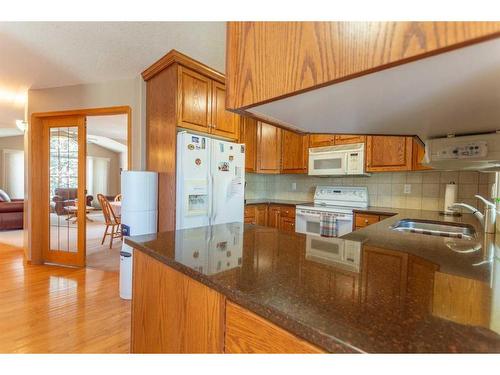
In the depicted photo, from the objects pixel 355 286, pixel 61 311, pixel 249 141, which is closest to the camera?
pixel 355 286

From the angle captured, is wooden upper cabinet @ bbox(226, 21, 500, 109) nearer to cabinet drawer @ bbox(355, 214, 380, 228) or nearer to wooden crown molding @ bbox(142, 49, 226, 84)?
wooden crown molding @ bbox(142, 49, 226, 84)

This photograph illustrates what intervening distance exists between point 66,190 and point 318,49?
4.03m

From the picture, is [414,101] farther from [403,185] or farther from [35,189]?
[35,189]

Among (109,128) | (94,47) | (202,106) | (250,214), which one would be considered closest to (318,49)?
(202,106)

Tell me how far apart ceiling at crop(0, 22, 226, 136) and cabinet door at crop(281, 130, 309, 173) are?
1455 millimetres

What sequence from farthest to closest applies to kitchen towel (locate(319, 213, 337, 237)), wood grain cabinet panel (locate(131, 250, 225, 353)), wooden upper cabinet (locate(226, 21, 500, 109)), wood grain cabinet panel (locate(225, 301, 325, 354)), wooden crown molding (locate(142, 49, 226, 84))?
kitchen towel (locate(319, 213, 337, 237)) < wooden crown molding (locate(142, 49, 226, 84)) < wood grain cabinet panel (locate(131, 250, 225, 353)) < wood grain cabinet panel (locate(225, 301, 325, 354)) < wooden upper cabinet (locate(226, 21, 500, 109))

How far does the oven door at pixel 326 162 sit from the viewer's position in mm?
3133

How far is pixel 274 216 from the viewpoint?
3.62 m

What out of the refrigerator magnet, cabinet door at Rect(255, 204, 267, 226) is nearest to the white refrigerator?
the refrigerator magnet

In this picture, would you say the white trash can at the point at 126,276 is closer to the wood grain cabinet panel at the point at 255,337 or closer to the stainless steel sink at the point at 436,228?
the wood grain cabinet panel at the point at 255,337

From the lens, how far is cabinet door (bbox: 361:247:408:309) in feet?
1.92

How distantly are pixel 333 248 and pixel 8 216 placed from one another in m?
6.99
